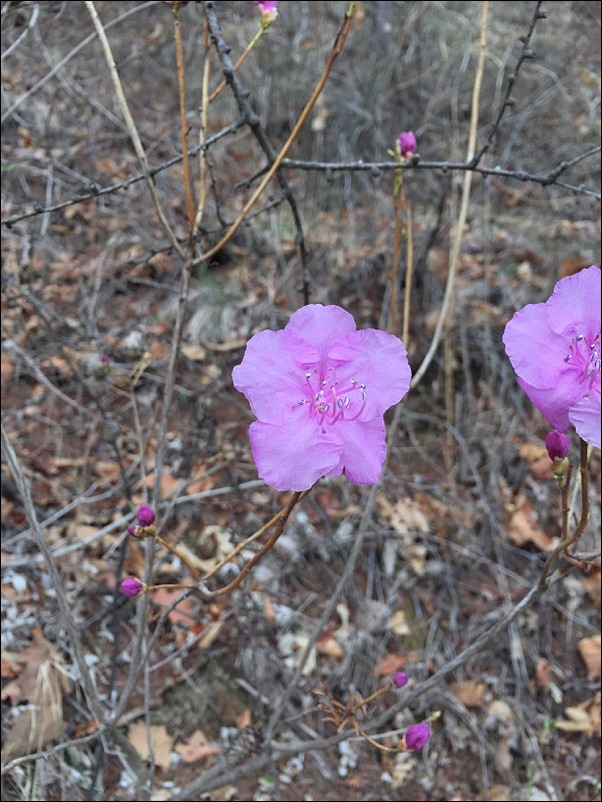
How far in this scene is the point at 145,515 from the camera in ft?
3.61

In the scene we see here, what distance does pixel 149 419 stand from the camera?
10.1 ft

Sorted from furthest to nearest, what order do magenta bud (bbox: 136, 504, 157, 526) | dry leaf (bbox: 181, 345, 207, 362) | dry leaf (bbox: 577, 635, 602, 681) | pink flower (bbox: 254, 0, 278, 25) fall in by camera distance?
dry leaf (bbox: 181, 345, 207, 362) → dry leaf (bbox: 577, 635, 602, 681) → pink flower (bbox: 254, 0, 278, 25) → magenta bud (bbox: 136, 504, 157, 526)

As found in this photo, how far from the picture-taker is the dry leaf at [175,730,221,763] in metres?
Answer: 2.14

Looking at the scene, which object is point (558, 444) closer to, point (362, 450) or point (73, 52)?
point (362, 450)

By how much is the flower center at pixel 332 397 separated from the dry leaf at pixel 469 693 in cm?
188

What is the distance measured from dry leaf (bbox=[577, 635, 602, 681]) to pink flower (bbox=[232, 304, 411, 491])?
7.00 feet

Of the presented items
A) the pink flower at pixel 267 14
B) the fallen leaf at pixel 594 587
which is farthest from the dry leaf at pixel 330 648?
the pink flower at pixel 267 14

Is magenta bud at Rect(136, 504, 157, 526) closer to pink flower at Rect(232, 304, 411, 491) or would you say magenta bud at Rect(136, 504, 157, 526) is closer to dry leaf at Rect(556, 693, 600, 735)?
pink flower at Rect(232, 304, 411, 491)

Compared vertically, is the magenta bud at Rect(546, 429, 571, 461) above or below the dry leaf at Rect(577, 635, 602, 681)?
above

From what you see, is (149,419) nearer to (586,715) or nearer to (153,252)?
(153,252)

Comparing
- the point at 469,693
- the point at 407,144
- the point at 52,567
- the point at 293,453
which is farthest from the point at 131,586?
the point at 469,693

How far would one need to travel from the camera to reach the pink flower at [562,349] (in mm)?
873

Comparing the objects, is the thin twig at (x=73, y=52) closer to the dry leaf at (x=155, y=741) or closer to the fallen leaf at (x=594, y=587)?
the dry leaf at (x=155, y=741)

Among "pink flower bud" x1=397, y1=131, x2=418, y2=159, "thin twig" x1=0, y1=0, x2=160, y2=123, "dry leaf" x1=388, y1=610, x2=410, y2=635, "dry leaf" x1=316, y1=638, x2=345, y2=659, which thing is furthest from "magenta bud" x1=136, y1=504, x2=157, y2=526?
"dry leaf" x1=388, y1=610, x2=410, y2=635
